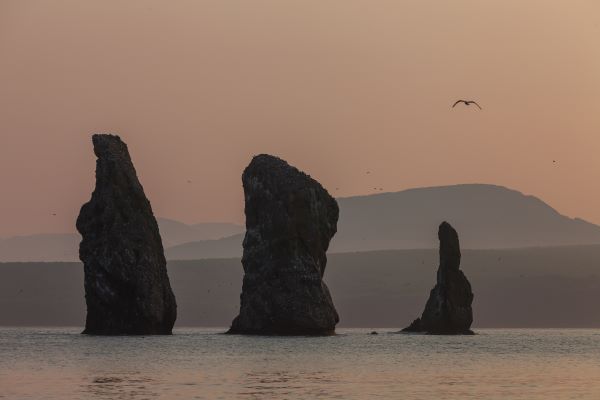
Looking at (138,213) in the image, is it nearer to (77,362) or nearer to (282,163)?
(282,163)

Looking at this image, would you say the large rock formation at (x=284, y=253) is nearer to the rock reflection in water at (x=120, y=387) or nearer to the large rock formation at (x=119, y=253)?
the large rock formation at (x=119, y=253)

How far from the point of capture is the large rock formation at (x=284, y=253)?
114625mm

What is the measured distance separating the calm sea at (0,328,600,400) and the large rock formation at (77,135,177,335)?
2908 mm

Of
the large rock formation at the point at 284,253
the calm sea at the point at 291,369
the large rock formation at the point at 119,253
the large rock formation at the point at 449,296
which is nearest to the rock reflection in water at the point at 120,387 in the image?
the calm sea at the point at 291,369

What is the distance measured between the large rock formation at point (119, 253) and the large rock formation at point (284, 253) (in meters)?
7.23

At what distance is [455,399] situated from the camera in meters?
58.3

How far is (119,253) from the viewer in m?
112

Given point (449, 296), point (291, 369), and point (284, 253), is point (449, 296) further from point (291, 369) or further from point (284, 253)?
point (291, 369)

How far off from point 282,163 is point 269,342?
16300mm

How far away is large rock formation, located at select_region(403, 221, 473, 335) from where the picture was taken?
126m

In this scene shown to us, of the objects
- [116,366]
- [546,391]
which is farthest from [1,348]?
[546,391]

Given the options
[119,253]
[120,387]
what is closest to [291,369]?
[120,387]

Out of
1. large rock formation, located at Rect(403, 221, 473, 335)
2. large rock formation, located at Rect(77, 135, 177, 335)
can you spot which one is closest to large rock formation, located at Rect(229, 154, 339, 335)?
large rock formation, located at Rect(77, 135, 177, 335)

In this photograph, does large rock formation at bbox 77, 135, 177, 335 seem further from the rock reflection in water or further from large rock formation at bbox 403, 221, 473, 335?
the rock reflection in water
